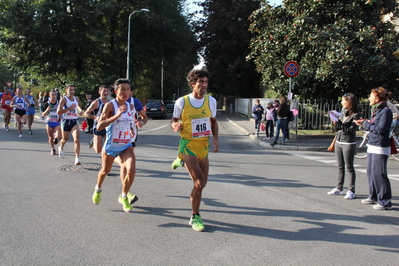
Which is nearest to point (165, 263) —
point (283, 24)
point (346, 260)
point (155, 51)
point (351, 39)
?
point (346, 260)

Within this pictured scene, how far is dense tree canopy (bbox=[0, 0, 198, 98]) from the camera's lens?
27938mm

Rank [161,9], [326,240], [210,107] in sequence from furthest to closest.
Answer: [161,9] < [210,107] < [326,240]

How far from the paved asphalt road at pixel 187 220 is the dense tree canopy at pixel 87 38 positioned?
74.4 feet

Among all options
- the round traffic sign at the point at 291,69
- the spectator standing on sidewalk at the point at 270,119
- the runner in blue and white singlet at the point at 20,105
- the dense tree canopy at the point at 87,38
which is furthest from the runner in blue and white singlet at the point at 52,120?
the dense tree canopy at the point at 87,38

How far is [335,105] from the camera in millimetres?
16047

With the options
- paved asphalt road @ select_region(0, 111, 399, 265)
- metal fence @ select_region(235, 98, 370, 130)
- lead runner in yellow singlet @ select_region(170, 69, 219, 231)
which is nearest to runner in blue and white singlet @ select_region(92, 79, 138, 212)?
paved asphalt road @ select_region(0, 111, 399, 265)

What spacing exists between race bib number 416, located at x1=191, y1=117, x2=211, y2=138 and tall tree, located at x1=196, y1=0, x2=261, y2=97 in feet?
98.9

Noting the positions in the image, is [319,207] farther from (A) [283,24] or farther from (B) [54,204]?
(A) [283,24]

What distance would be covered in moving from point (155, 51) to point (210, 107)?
31072mm

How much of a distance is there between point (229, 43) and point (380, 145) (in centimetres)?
2978

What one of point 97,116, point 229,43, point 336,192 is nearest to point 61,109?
point 97,116

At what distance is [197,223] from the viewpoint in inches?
173

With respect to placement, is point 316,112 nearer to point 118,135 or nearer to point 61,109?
point 61,109

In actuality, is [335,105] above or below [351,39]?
below
